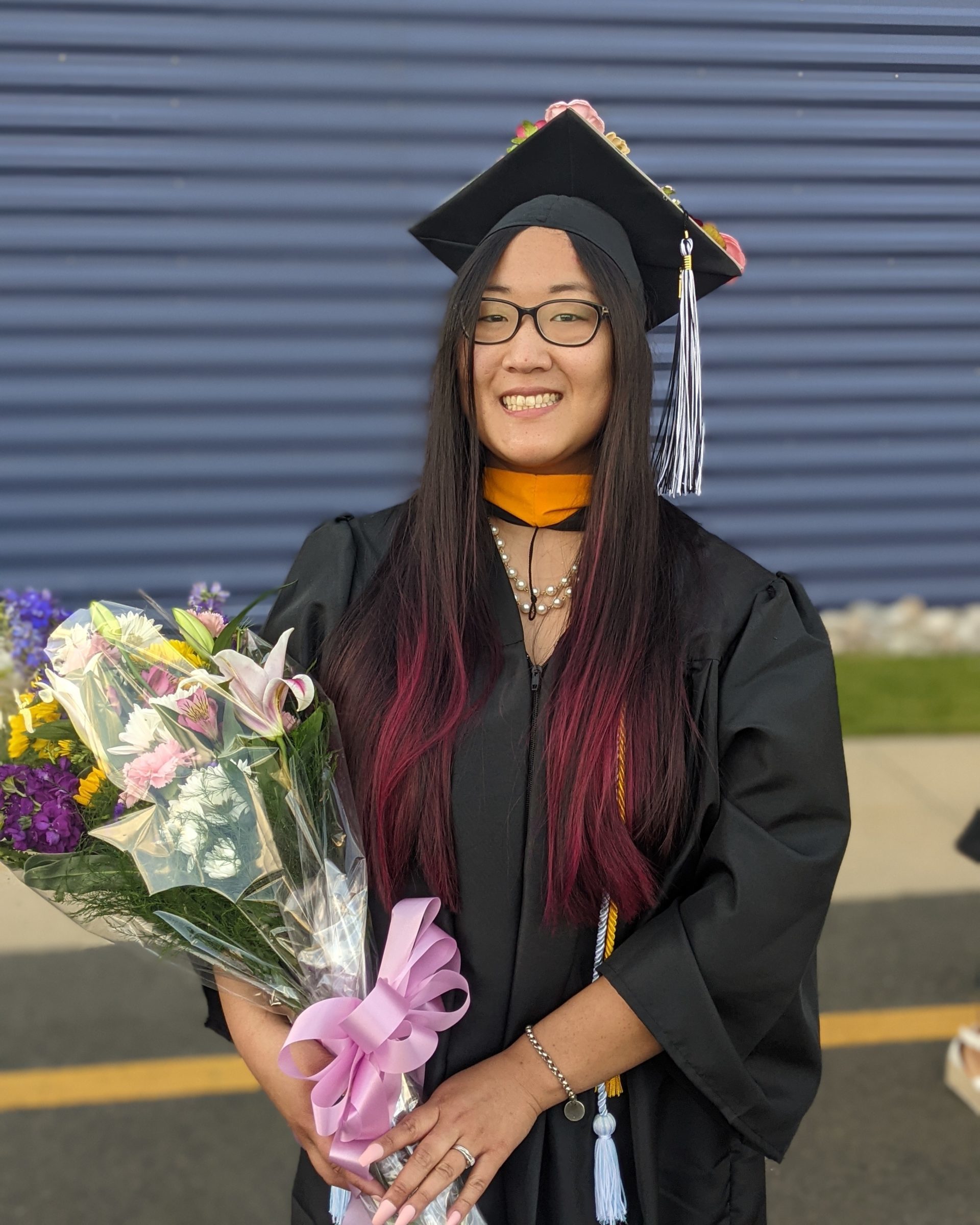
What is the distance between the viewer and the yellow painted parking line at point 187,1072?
310 centimetres

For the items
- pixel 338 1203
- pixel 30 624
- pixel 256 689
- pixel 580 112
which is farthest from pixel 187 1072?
pixel 580 112

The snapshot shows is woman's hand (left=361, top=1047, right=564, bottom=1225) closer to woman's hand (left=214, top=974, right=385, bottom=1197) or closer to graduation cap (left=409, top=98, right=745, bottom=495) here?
woman's hand (left=214, top=974, right=385, bottom=1197)

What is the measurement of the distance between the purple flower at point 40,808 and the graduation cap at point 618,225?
3.40 feet

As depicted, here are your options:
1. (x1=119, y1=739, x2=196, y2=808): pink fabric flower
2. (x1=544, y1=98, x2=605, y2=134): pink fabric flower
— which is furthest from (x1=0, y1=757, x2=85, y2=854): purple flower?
(x1=544, y1=98, x2=605, y2=134): pink fabric flower

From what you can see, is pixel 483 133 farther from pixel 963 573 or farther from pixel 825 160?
pixel 963 573

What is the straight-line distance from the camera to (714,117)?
13.4ft

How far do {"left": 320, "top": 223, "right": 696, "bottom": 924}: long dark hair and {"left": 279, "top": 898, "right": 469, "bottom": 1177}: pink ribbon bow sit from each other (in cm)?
12

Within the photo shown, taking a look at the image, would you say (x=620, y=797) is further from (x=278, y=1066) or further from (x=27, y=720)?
(x=27, y=720)

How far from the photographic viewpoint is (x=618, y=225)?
192 centimetres

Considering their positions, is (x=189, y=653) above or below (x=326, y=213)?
below

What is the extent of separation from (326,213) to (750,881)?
298 cm

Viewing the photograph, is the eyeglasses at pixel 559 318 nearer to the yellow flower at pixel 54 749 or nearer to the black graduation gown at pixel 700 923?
the black graduation gown at pixel 700 923

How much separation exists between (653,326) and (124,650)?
1070 millimetres

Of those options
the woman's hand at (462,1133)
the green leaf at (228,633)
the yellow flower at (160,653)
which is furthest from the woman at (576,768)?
the yellow flower at (160,653)
